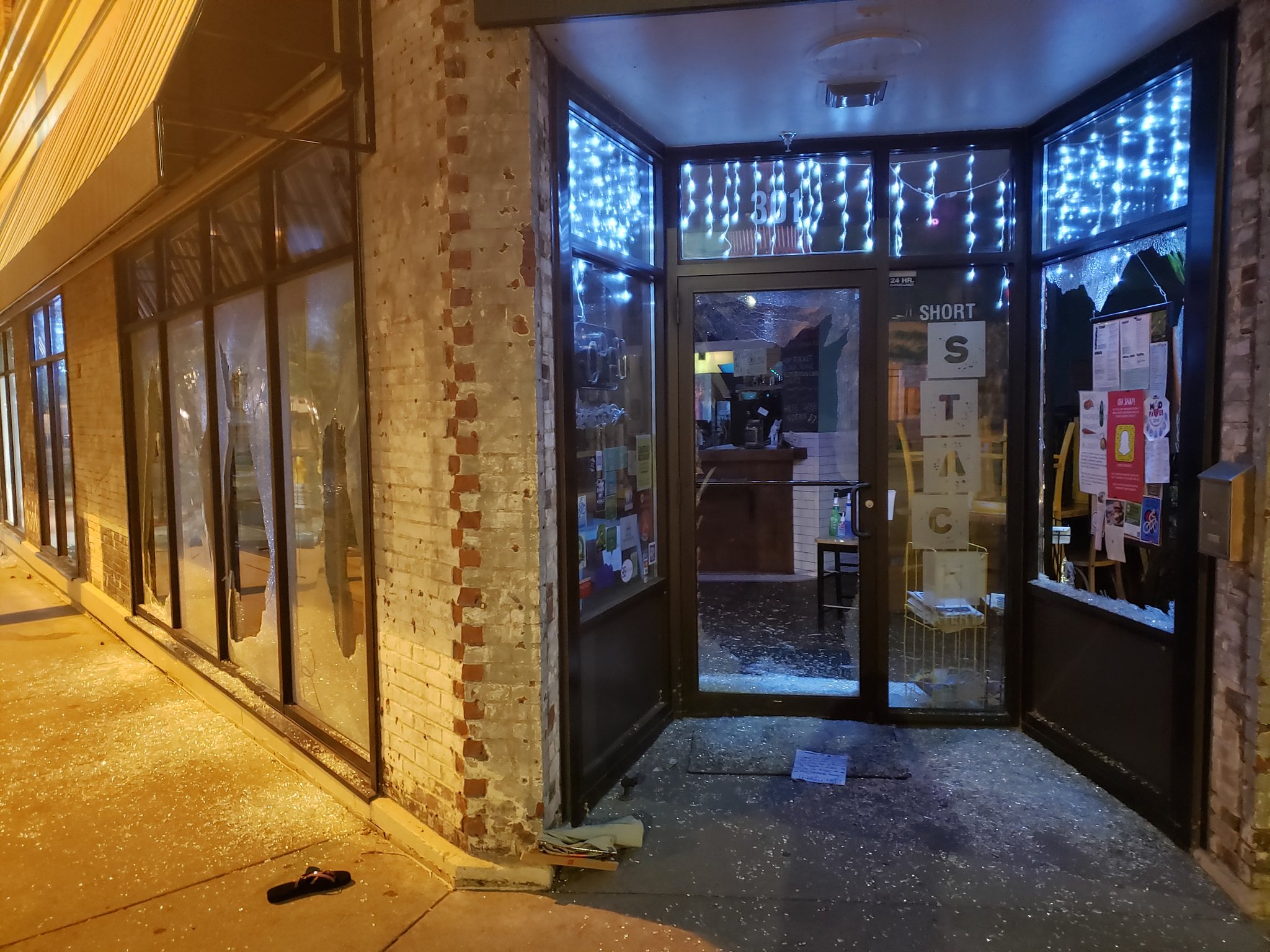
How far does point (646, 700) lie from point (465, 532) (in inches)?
64.3

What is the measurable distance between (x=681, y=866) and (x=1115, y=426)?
99.6 inches

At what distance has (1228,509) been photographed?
9.00ft

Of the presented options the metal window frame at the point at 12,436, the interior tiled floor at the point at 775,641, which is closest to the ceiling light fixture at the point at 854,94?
the interior tiled floor at the point at 775,641

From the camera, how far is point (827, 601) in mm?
6805

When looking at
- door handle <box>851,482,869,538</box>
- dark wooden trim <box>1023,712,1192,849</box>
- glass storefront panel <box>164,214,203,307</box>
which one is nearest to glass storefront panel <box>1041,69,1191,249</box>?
door handle <box>851,482,869,538</box>

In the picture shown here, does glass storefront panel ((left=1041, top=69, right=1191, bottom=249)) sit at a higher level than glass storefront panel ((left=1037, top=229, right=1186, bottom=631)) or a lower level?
higher

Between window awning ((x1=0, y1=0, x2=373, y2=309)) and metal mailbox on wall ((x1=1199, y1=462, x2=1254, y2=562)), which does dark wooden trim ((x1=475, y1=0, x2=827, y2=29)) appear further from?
metal mailbox on wall ((x1=1199, y1=462, x2=1254, y2=562))

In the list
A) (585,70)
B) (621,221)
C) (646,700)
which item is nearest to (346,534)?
(646,700)

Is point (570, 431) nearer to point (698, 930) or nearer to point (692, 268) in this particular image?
point (692, 268)

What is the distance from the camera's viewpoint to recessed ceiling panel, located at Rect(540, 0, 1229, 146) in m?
2.88

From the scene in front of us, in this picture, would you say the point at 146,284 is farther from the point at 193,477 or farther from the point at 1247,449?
the point at 1247,449

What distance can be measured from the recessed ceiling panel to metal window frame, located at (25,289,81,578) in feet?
20.9

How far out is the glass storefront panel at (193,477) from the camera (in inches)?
208

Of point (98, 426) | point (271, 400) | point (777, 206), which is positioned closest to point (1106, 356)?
point (777, 206)
